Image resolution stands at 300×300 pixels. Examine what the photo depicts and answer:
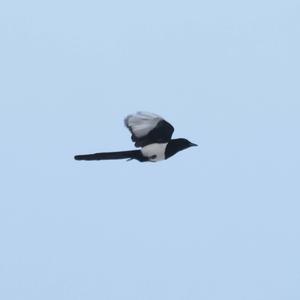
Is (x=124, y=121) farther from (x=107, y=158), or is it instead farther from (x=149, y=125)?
(x=107, y=158)

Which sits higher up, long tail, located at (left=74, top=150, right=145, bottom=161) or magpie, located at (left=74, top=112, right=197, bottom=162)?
magpie, located at (left=74, top=112, right=197, bottom=162)

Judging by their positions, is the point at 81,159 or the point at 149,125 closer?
the point at 149,125

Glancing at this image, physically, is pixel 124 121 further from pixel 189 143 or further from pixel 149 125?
pixel 189 143

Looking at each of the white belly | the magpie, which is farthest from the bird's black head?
the white belly

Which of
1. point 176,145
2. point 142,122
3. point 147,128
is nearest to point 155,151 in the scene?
point 176,145

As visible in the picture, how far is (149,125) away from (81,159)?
2.08m

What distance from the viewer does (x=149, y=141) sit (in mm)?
22250

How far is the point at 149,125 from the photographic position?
2150cm

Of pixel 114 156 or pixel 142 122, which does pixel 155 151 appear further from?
pixel 142 122

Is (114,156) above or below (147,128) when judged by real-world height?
below

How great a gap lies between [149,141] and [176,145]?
41.8 inches

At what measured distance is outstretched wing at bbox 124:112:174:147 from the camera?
21078mm

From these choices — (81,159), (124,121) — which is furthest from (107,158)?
(124,121)

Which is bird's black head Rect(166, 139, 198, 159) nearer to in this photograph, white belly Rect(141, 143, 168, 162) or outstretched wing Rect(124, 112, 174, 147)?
white belly Rect(141, 143, 168, 162)
